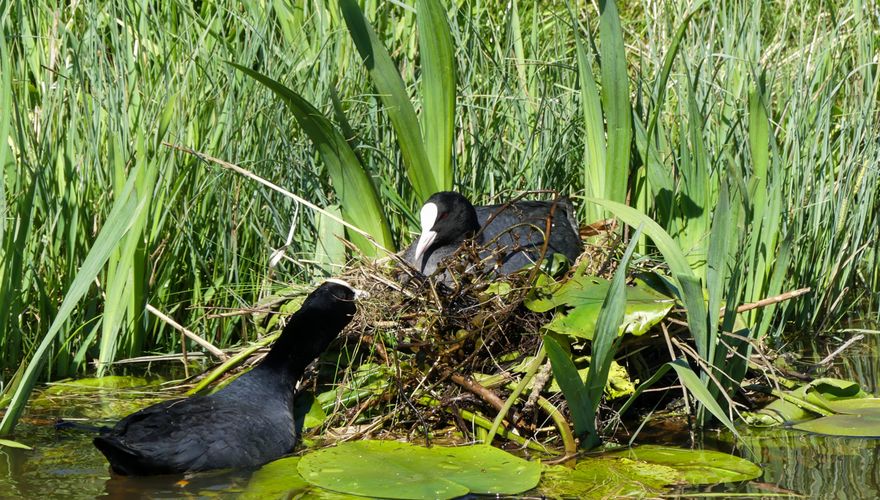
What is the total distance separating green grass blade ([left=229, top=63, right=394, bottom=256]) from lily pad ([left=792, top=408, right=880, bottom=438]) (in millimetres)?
1719

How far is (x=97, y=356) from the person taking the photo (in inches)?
166

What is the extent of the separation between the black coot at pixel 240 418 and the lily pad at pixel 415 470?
8.2 inches

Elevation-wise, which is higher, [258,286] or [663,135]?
[663,135]

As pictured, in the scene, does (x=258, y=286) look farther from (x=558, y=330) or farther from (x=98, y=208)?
(x=558, y=330)

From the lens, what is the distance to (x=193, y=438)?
10.6 ft

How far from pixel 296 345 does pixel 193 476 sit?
0.63 metres

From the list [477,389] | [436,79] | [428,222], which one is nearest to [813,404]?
[477,389]

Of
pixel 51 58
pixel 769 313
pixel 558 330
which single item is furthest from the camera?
pixel 51 58

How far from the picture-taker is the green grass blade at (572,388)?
313cm

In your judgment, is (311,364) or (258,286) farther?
(258,286)

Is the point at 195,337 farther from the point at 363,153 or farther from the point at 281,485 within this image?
the point at 363,153

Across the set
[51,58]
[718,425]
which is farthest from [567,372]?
[51,58]

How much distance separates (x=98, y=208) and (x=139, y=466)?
1418mm

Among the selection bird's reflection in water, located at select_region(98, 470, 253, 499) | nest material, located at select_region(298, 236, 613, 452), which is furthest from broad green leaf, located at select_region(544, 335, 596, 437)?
bird's reflection in water, located at select_region(98, 470, 253, 499)
